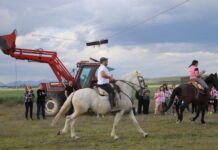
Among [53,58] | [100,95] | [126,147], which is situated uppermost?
[53,58]

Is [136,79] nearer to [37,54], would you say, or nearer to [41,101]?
[41,101]

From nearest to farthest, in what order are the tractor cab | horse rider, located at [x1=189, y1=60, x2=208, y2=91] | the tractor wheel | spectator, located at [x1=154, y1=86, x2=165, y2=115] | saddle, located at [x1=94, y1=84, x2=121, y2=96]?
saddle, located at [x1=94, y1=84, x2=121, y2=96], horse rider, located at [x1=189, y1=60, x2=208, y2=91], the tractor cab, the tractor wheel, spectator, located at [x1=154, y1=86, x2=165, y2=115]

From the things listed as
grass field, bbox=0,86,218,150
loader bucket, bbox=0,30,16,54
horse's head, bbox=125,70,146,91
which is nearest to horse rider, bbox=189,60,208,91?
grass field, bbox=0,86,218,150

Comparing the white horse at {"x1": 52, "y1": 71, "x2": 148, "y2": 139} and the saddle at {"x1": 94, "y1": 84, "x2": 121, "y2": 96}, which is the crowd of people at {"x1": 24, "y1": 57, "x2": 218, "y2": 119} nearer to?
the saddle at {"x1": 94, "y1": 84, "x2": 121, "y2": 96}

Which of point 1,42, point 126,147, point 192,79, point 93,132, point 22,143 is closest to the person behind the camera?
point 126,147

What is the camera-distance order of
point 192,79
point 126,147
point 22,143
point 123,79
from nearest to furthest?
point 126,147 → point 22,143 → point 123,79 → point 192,79

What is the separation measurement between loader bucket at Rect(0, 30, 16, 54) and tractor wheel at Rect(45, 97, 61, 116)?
3.73 metres

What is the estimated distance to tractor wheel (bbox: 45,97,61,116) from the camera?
26.8 meters

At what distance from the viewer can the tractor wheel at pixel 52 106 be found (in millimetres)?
26844

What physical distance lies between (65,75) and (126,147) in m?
15.3

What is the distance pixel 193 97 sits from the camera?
62.3 feet

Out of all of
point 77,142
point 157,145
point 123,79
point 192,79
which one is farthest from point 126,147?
point 192,79

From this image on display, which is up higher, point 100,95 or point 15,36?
point 15,36

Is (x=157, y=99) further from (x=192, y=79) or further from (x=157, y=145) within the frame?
(x=157, y=145)
